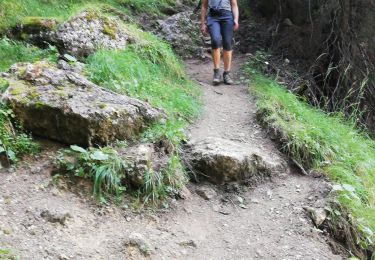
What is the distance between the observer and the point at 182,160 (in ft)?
13.6

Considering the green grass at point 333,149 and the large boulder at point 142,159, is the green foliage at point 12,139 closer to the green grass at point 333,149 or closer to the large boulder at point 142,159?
the large boulder at point 142,159

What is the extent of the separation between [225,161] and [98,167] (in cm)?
124

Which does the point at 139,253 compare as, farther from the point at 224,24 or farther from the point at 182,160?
the point at 224,24

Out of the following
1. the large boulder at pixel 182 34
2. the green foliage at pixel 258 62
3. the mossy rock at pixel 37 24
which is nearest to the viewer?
the mossy rock at pixel 37 24

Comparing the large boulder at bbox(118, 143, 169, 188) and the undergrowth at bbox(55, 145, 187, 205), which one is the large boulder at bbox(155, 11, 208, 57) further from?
the undergrowth at bbox(55, 145, 187, 205)

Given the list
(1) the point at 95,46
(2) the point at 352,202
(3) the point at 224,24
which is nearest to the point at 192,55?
(3) the point at 224,24

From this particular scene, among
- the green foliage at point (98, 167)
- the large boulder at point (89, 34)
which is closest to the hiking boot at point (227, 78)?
the large boulder at point (89, 34)

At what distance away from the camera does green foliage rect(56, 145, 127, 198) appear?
11.3ft

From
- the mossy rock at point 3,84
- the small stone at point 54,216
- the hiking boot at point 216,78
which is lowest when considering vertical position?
the hiking boot at point 216,78

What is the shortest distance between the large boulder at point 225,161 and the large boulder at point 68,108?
0.59 metres

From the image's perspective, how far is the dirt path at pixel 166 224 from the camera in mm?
2900

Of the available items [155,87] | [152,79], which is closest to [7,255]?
[155,87]

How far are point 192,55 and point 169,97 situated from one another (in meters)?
3.23

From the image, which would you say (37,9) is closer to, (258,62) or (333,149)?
(258,62)
